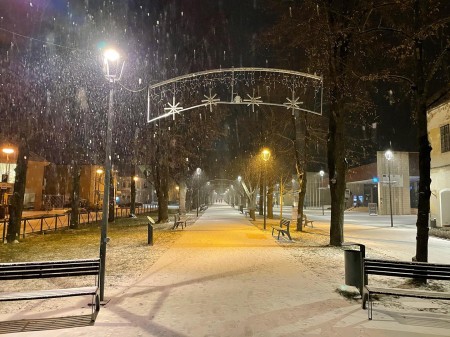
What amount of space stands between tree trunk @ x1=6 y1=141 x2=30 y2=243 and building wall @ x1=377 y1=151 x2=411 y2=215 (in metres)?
39.5

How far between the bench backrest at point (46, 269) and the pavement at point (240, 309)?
780mm

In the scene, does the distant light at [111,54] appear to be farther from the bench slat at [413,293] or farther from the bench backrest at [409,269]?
the bench slat at [413,293]

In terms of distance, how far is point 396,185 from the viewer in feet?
148

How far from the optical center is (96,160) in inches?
997

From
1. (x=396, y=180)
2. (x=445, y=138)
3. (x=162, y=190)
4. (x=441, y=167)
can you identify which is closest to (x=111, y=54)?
(x=162, y=190)

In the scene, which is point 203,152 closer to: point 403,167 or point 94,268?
point 403,167

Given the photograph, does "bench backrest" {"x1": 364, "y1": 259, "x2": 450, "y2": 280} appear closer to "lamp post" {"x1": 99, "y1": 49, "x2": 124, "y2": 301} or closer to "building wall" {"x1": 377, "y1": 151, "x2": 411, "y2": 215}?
"lamp post" {"x1": 99, "y1": 49, "x2": 124, "y2": 301}

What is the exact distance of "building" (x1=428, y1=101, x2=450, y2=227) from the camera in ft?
81.9

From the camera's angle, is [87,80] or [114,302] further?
[87,80]

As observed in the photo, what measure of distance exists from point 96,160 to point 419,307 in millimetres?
22263

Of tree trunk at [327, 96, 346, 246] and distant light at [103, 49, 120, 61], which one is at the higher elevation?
distant light at [103, 49, 120, 61]

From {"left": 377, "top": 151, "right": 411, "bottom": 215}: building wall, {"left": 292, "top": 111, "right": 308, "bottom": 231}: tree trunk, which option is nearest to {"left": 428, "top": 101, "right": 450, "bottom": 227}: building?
{"left": 292, "top": 111, "right": 308, "bottom": 231}: tree trunk

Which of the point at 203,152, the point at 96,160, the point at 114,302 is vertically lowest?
the point at 114,302

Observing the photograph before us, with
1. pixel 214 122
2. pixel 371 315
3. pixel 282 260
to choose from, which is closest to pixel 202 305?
pixel 371 315
